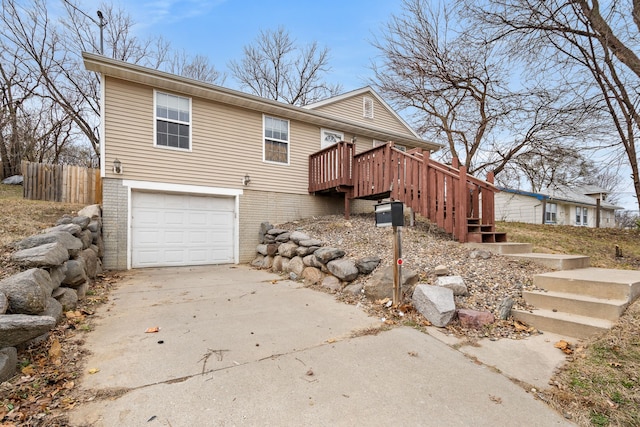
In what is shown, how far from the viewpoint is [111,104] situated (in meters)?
6.53

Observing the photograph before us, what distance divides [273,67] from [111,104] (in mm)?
15609

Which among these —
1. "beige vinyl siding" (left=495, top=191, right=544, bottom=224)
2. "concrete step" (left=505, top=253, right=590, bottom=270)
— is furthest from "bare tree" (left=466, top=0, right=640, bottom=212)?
"beige vinyl siding" (left=495, top=191, right=544, bottom=224)

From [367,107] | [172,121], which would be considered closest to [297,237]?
[172,121]

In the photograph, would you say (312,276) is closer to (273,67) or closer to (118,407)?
(118,407)

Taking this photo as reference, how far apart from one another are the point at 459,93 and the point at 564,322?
1240 cm

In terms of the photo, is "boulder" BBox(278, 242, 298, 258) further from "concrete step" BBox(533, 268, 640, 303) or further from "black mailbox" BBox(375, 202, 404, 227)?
"concrete step" BBox(533, 268, 640, 303)

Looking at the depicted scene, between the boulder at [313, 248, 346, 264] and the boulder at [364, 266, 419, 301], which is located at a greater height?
the boulder at [313, 248, 346, 264]

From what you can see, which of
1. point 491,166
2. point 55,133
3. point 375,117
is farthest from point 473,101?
point 55,133

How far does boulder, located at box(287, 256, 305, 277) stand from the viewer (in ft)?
19.1

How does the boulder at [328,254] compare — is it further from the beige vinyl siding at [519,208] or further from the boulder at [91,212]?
the beige vinyl siding at [519,208]

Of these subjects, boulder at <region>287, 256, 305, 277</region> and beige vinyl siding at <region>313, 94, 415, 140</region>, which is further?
beige vinyl siding at <region>313, 94, 415, 140</region>

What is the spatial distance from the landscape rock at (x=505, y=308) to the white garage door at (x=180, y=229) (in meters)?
6.23

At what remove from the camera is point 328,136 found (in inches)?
382

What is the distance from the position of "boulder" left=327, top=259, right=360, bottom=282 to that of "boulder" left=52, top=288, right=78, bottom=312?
347cm
